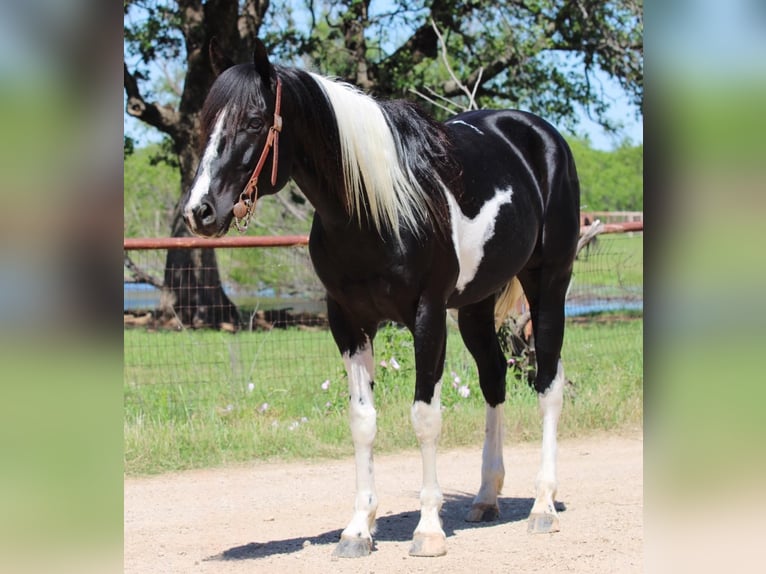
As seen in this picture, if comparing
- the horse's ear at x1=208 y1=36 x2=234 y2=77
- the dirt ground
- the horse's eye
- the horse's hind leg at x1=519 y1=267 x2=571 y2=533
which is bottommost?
the dirt ground

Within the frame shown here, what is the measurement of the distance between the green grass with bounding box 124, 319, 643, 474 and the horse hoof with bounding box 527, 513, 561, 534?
2.09 m

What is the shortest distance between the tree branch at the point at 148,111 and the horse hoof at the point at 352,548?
425 inches

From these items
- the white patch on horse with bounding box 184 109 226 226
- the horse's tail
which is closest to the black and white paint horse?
the white patch on horse with bounding box 184 109 226 226

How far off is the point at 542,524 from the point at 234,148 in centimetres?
245

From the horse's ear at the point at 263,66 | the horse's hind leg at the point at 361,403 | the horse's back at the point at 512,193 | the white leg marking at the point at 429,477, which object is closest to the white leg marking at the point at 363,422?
the horse's hind leg at the point at 361,403

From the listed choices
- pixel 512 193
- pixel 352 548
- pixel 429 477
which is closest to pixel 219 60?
pixel 512 193

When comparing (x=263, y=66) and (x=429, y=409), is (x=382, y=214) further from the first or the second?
(x=429, y=409)

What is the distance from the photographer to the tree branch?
13.5m

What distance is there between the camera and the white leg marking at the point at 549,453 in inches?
180

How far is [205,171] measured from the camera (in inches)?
135

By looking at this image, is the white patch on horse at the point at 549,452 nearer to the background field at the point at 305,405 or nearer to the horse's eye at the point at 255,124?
the background field at the point at 305,405

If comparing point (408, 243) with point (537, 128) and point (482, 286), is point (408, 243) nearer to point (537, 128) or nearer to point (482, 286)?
point (482, 286)

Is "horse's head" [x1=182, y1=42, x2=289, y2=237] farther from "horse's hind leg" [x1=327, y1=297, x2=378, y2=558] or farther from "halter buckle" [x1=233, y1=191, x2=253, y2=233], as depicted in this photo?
"horse's hind leg" [x1=327, y1=297, x2=378, y2=558]
